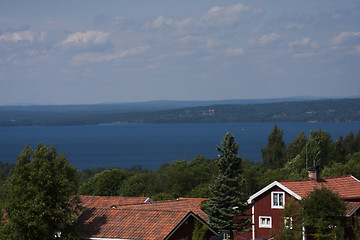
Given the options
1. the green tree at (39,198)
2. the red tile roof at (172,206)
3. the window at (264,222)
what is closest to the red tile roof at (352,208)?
the window at (264,222)

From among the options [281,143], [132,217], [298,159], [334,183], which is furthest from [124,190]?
[132,217]

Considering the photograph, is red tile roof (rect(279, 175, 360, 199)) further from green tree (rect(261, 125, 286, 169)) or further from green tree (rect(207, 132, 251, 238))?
green tree (rect(261, 125, 286, 169))

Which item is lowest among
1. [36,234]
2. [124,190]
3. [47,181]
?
[124,190]

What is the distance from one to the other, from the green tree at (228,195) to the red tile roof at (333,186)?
5.15 metres

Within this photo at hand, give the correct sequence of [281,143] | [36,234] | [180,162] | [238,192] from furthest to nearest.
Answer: [281,143], [180,162], [238,192], [36,234]

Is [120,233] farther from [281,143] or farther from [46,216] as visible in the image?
[281,143]

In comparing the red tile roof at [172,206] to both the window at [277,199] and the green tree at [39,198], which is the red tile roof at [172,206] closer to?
the window at [277,199]

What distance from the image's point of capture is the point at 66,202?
29375mm

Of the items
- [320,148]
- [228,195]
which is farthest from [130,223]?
[320,148]

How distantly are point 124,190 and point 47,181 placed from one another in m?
47.2

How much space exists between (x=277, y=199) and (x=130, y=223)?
11016 mm

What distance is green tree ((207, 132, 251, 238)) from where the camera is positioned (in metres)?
31.0

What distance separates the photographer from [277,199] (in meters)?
35.9

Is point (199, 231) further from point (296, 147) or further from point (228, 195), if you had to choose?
point (296, 147)
